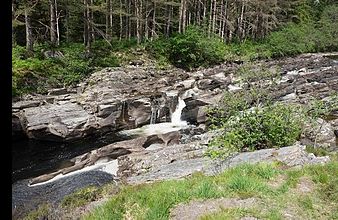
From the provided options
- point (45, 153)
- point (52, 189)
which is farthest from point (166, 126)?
point (52, 189)

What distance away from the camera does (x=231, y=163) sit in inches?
446

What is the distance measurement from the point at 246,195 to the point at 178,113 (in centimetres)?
1712

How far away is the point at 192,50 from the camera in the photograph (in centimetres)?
3753

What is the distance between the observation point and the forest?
2608 cm

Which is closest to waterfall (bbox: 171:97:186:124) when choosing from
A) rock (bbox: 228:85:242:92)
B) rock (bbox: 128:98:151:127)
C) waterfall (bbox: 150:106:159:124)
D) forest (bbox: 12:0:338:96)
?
waterfall (bbox: 150:106:159:124)

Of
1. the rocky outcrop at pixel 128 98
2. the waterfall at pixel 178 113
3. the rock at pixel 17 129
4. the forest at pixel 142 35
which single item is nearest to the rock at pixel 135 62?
the forest at pixel 142 35

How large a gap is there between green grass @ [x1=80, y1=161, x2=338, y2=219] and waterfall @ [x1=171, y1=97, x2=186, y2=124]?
48.6 feet

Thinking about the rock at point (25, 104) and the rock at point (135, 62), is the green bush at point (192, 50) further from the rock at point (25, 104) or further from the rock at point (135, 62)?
the rock at point (25, 104)

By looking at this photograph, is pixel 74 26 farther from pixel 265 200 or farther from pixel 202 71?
pixel 265 200

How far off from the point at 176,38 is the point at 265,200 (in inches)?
1231

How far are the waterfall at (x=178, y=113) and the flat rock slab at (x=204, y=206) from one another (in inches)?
637

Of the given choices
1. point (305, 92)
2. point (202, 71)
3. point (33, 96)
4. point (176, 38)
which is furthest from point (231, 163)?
point (176, 38)

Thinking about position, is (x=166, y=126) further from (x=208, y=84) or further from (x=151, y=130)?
(x=208, y=84)

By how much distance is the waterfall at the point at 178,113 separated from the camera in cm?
2409
